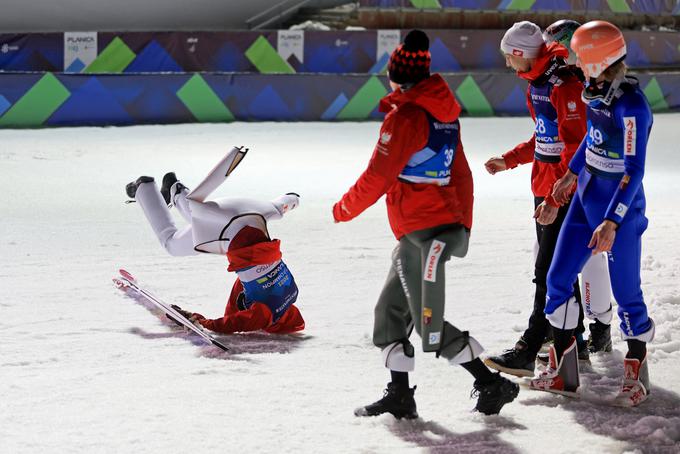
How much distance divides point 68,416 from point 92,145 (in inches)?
298

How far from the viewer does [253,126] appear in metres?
12.4

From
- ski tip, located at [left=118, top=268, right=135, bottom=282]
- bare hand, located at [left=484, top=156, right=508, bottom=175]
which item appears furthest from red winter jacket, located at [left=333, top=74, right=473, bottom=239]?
ski tip, located at [left=118, top=268, right=135, bottom=282]

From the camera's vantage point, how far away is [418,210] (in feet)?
10.7

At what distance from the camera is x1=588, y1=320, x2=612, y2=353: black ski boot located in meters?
4.19

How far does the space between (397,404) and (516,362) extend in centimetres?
75

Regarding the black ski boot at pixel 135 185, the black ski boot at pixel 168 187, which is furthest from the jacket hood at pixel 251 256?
the black ski boot at pixel 135 185

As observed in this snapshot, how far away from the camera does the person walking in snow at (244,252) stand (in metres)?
4.32

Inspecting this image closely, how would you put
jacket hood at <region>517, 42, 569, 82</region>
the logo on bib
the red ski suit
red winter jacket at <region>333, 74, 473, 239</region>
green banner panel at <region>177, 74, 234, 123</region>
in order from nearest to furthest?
red winter jacket at <region>333, 74, 473, 239</region>
the logo on bib
jacket hood at <region>517, 42, 569, 82</region>
the red ski suit
green banner panel at <region>177, 74, 234, 123</region>

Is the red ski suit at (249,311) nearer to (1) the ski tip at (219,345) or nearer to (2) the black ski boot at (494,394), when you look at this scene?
(1) the ski tip at (219,345)

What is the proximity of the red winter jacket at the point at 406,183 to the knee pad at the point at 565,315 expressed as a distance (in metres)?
0.53

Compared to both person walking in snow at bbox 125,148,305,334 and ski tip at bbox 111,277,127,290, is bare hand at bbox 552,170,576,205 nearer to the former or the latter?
person walking in snow at bbox 125,148,305,334

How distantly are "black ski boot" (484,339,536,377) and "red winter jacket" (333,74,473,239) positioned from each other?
0.79 metres

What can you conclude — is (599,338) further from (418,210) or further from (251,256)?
(251,256)

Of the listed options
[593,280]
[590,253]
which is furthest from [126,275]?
[590,253]
